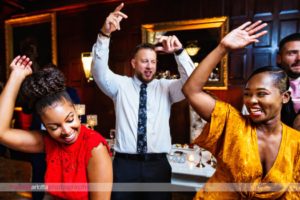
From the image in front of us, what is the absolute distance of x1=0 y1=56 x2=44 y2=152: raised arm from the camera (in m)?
1.10

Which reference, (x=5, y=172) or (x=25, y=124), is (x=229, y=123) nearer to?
(x=25, y=124)

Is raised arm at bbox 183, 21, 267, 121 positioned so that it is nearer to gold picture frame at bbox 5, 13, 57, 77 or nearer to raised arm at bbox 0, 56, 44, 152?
raised arm at bbox 0, 56, 44, 152

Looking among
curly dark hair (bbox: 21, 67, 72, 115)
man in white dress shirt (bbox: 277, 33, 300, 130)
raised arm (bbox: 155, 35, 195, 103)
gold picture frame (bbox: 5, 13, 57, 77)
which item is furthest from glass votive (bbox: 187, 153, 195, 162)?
gold picture frame (bbox: 5, 13, 57, 77)

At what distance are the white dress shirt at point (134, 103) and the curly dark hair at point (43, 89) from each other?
2.98 feet

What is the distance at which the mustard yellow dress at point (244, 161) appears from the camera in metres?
1.10

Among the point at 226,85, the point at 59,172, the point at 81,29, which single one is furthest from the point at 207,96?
the point at 81,29

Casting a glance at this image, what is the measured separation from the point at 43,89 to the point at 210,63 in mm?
738

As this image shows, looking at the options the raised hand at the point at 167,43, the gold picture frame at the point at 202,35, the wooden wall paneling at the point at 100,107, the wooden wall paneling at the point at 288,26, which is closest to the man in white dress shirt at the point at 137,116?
the raised hand at the point at 167,43

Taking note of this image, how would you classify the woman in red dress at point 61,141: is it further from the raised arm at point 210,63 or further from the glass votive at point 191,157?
the glass votive at point 191,157

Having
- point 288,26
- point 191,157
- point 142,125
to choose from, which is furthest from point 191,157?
point 288,26

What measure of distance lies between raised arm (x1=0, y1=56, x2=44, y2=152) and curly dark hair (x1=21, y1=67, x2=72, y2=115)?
0.07 meters

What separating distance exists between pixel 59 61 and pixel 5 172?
7.82ft

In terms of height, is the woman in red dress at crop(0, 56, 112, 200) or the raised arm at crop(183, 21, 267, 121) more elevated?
the raised arm at crop(183, 21, 267, 121)

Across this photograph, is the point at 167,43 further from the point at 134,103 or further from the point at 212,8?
the point at 212,8
